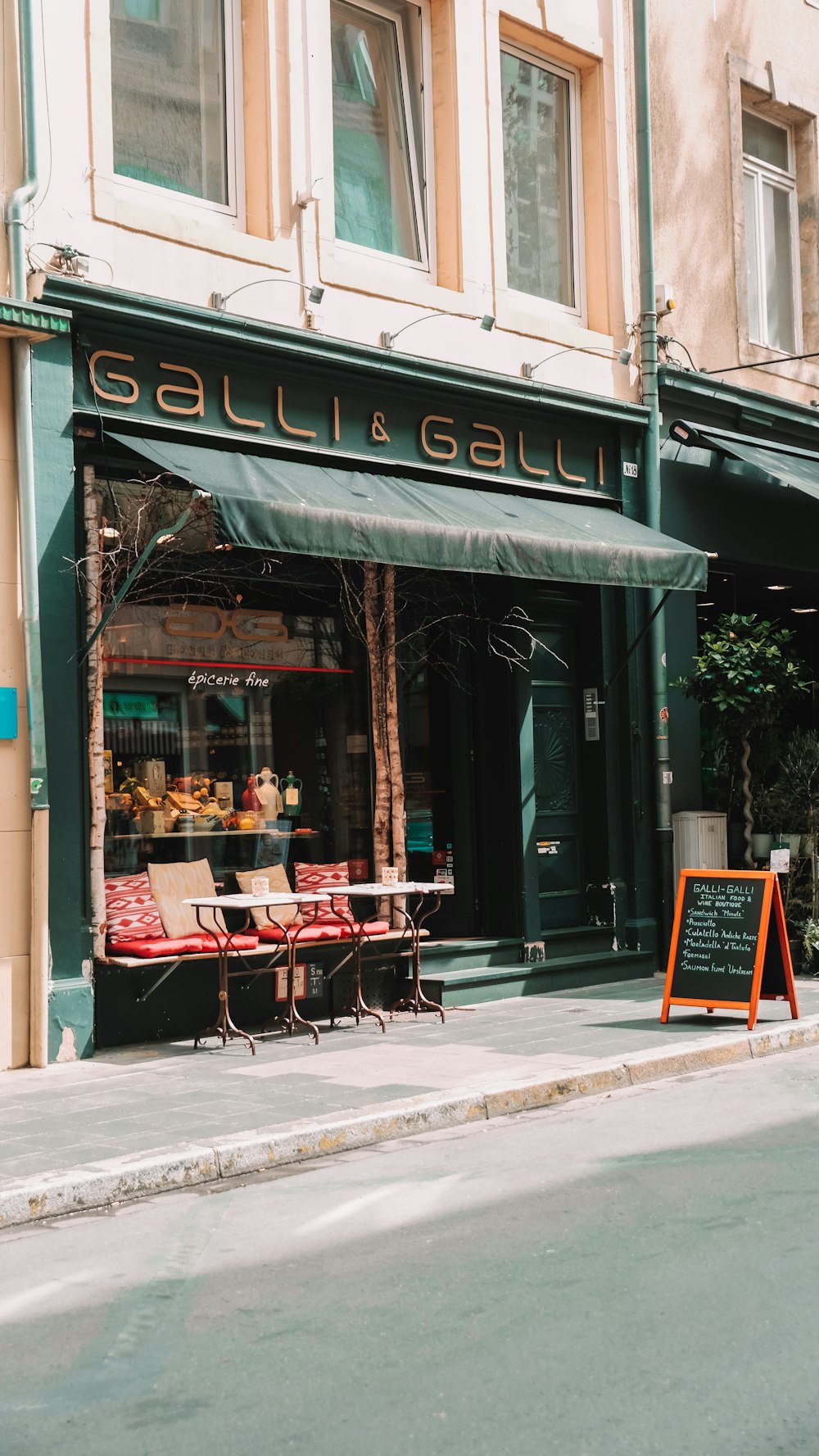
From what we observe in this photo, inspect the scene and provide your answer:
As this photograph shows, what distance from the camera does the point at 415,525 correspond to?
943 cm

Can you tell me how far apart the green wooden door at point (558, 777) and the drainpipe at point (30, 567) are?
4699mm

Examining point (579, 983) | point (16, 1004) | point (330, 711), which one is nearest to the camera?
point (16, 1004)

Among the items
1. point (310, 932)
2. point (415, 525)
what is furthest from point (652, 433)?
point (310, 932)

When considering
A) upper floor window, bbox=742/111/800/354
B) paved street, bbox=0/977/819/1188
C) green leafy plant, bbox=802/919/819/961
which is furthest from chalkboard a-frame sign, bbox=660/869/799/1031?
upper floor window, bbox=742/111/800/354

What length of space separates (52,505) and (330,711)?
301cm

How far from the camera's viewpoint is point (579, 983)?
12.1m

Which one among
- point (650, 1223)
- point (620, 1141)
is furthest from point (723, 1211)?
point (620, 1141)

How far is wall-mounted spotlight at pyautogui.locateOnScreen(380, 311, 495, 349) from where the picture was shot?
10.9 m

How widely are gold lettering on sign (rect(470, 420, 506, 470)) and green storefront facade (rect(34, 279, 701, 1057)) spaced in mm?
26

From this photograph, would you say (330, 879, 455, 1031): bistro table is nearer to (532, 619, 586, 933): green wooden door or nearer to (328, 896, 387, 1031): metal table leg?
(328, 896, 387, 1031): metal table leg

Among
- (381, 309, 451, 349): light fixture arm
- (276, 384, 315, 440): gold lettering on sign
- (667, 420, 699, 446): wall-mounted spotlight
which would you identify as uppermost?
(381, 309, 451, 349): light fixture arm

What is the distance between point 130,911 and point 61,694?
5.26 feet

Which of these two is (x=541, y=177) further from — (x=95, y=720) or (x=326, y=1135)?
(x=326, y=1135)

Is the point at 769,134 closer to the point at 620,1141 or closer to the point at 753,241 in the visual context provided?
the point at 753,241
